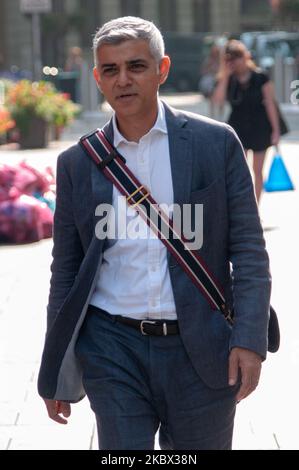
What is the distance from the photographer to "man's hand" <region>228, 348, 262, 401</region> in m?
3.56

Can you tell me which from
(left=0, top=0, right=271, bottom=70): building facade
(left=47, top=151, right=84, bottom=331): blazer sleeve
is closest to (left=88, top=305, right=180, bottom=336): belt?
(left=47, top=151, right=84, bottom=331): blazer sleeve

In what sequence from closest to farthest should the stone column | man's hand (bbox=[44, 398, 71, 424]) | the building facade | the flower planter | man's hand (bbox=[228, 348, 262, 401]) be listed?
man's hand (bbox=[228, 348, 262, 401]) < man's hand (bbox=[44, 398, 71, 424]) < the flower planter < the building facade < the stone column

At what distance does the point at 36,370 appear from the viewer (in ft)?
22.2

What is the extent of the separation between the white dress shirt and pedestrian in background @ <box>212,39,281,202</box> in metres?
8.20

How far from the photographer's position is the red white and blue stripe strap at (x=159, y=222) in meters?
3.62

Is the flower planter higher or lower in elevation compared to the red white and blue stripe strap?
lower

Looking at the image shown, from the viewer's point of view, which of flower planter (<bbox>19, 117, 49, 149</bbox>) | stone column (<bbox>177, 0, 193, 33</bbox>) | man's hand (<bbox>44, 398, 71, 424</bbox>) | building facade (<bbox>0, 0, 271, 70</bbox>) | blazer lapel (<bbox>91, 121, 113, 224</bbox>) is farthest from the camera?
stone column (<bbox>177, 0, 193, 33</bbox>)

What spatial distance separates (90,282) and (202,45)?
140 feet

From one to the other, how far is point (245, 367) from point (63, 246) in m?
0.63

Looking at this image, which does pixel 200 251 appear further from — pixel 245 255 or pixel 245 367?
pixel 245 367

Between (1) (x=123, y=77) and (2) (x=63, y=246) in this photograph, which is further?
(2) (x=63, y=246)

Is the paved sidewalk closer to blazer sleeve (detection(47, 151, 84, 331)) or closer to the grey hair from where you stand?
blazer sleeve (detection(47, 151, 84, 331))

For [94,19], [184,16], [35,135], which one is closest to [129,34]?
[35,135]
